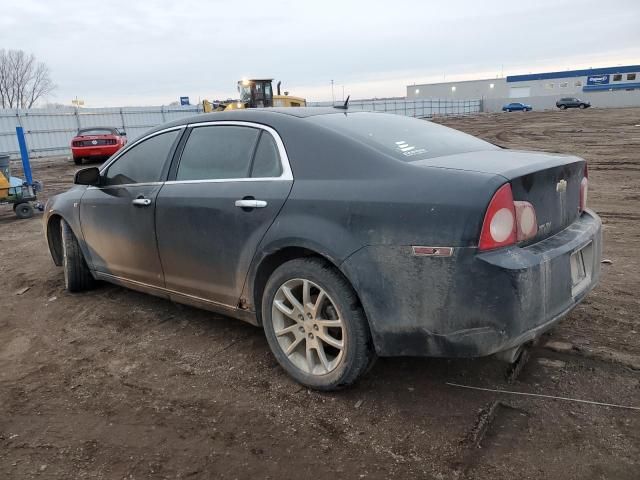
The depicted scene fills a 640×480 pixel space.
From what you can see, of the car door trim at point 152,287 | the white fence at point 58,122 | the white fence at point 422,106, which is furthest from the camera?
the white fence at point 422,106

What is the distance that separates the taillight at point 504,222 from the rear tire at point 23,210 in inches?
373

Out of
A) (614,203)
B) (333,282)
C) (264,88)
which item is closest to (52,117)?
(264,88)

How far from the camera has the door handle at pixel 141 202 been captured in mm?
3926

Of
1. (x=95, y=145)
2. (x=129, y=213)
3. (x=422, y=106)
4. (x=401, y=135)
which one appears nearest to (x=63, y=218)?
(x=129, y=213)

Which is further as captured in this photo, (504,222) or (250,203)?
(250,203)

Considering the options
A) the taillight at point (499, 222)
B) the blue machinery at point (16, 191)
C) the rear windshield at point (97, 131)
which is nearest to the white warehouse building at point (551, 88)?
the rear windshield at point (97, 131)

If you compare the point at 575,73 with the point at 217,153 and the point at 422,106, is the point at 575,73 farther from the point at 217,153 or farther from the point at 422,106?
the point at 217,153

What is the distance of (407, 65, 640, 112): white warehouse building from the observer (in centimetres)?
6675

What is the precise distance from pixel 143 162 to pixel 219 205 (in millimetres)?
1143

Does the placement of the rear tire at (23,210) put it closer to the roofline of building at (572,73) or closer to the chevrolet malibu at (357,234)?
the chevrolet malibu at (357,234)

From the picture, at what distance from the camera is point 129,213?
4.11 metres

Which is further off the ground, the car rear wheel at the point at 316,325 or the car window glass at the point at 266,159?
the car window glass at the point at 266,159

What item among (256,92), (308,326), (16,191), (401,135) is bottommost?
(308,326)

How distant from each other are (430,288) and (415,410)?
77 centimetres
